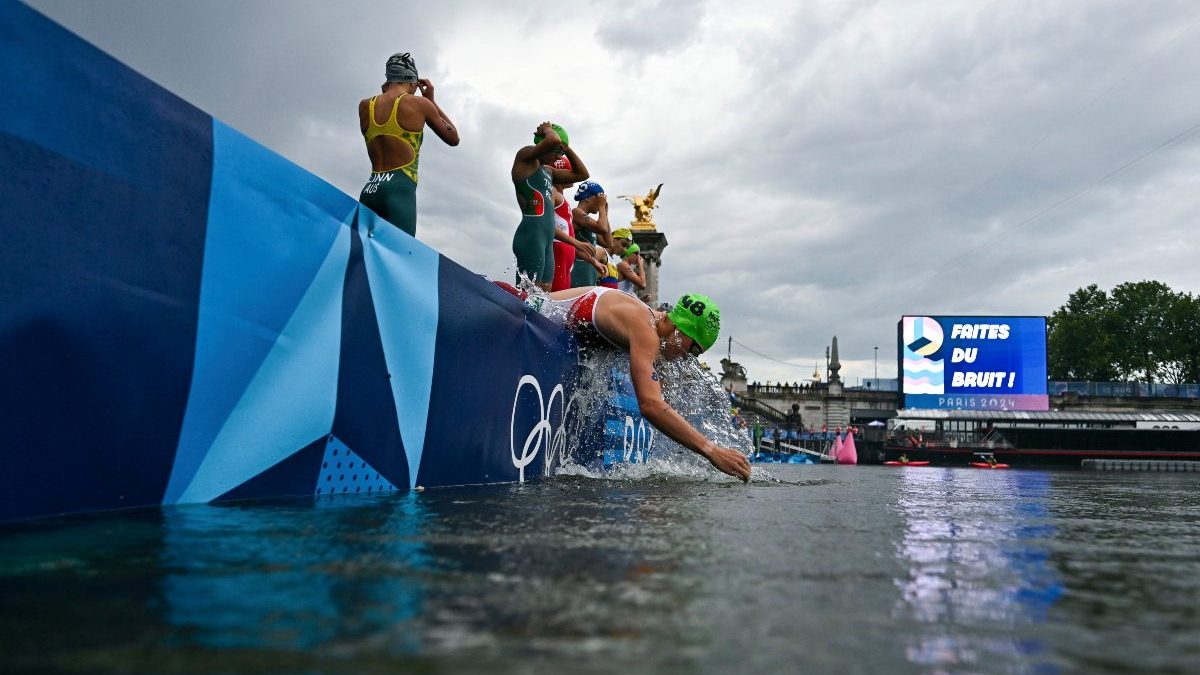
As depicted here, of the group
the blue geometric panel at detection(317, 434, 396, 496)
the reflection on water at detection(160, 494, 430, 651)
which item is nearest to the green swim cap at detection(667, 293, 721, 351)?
the blue geometric panel at detection(317, 434, 396, 496)

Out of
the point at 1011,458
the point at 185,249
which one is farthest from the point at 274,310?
the point at 1011,458

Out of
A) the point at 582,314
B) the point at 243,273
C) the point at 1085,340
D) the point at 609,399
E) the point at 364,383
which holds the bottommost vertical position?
the point at 364,383

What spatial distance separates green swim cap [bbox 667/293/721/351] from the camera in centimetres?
485

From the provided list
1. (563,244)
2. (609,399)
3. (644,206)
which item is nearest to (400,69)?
(609,399)

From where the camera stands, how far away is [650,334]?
4633 mm

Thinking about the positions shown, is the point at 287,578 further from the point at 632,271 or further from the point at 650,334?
the point at 632,271

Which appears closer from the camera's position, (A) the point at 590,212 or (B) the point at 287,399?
(B) the point at 287,399

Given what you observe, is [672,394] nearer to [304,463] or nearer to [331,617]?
[304,463]

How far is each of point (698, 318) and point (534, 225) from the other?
66.7 inches

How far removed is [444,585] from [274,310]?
1716mm

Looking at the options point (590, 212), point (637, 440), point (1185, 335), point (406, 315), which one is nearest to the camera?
point (406, 315)

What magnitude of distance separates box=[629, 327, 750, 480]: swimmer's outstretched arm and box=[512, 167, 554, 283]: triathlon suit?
172cm

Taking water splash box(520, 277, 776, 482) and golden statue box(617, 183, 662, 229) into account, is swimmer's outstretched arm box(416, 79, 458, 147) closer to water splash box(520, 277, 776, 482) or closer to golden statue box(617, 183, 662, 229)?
water splash box(520, 277, 776, 482)

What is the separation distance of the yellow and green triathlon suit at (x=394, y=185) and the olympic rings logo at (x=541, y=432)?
1.11 metres
